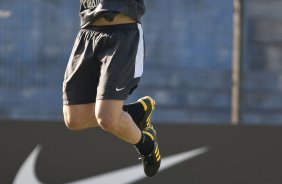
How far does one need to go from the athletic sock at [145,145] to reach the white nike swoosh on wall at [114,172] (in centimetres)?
241

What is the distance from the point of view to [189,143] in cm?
830

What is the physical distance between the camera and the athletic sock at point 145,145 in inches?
224

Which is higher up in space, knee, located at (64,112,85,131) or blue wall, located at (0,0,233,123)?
knee, located at (64,112,85,131)

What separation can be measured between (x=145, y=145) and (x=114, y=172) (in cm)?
258

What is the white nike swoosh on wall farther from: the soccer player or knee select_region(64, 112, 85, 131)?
knee select_region(64, 112, 85, 131)

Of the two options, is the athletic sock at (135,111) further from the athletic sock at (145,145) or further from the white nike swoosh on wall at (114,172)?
the white nike swoosh on wall at (114,172)

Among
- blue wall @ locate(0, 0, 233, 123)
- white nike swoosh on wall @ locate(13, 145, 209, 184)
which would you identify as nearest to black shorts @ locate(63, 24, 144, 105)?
white nike swoosh on wall @ locate(13, 145, 209, 184)

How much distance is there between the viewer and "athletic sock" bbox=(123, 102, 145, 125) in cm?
586

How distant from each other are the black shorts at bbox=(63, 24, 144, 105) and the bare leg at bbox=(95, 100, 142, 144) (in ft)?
0.16

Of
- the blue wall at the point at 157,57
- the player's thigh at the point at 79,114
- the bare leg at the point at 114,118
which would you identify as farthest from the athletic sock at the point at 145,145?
the blue wall at the point at 157,57

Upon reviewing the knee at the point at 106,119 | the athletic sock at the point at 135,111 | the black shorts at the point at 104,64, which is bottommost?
the athletic sock at the point at 135,111

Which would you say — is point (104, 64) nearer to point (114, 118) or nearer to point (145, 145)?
point (114, 118)

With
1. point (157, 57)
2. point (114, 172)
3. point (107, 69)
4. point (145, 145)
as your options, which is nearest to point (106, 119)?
point (107, 69)

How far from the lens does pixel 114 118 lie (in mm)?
5312
